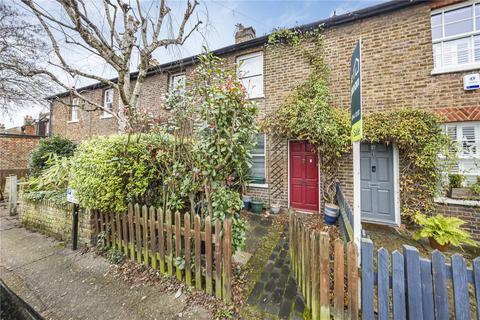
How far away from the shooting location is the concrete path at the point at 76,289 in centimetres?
244

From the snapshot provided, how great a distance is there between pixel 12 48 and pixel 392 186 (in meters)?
15.7

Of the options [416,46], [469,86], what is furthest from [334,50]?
[469,86]

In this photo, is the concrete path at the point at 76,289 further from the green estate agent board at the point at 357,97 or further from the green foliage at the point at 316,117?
the green foliage at the point at 316,117

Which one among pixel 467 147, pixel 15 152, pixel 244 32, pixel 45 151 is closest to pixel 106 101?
pixel 45 151

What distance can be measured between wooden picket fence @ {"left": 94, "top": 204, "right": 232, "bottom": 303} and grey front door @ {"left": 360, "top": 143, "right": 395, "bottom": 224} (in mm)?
5056

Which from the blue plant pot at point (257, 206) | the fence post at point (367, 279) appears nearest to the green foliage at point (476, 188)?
the fence post at point (367, 279)

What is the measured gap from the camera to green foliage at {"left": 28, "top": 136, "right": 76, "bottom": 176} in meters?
7.87

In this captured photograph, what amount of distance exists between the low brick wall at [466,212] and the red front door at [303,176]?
3026mm

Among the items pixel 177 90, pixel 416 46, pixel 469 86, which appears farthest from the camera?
pixel 416 46

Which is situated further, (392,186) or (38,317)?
(392,186)

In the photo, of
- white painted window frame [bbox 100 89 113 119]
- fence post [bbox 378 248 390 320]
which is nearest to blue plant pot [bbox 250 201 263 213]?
fence post [bbox 378 248 390 320]

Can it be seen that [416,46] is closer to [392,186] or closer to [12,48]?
[392,186]

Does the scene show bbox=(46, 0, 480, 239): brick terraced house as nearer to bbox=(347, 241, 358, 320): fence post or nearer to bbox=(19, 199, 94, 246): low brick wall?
bbox=(347, 241, 358, 320): fence post

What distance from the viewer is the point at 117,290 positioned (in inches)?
112
